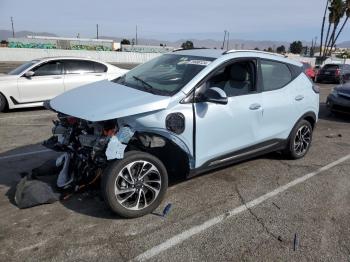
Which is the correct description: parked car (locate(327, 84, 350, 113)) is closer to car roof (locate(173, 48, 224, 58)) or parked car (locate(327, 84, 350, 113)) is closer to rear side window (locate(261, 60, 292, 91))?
rear side window (locate(261, 60, 292, 91))

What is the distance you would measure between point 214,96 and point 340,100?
724cm

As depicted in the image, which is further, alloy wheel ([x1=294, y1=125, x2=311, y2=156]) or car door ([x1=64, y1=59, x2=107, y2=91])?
car door ([x1=64, y1=59, x2=107, y2=91])

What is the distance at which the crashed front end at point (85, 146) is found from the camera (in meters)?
3.94

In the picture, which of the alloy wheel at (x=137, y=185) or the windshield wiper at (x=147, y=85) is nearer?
the alloy wheel at (x=137, y=185)

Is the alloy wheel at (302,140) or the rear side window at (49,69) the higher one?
the rear side window at (49,69)

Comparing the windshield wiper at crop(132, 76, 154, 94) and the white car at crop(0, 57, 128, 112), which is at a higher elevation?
the windshield wiper at crop(132, 76, 154, 94)

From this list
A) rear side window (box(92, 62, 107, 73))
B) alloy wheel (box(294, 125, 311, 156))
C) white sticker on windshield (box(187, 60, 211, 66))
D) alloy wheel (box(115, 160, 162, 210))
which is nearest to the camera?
alloy wheel (box(115, 160, 162, 210))

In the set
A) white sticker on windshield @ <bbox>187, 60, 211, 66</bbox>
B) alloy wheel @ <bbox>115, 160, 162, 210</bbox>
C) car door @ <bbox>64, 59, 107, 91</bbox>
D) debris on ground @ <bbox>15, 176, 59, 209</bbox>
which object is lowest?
debris on ground @ <bbox>15, 176, 59, 209</bbox>

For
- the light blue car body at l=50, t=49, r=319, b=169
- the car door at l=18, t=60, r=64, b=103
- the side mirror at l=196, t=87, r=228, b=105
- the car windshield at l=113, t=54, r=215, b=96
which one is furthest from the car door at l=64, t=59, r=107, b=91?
the side mirror at l=196, t=87, r=228, b=105

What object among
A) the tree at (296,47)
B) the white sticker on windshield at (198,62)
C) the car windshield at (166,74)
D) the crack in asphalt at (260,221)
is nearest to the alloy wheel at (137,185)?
the car windshield at (166,74)

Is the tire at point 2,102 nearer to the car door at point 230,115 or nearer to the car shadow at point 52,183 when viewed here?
→ the car shadow at point 52,183

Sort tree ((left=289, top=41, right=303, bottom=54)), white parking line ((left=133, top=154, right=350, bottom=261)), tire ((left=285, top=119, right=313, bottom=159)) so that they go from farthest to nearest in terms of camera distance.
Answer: tree ((left=289, top=41, right=303, bottom=54)), tire ((left=285, top=119, right=313, bottom=159)), white parking line ((left=133, top=154, right=350, bottom=261))

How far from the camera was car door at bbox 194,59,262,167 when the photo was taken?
14.5ft

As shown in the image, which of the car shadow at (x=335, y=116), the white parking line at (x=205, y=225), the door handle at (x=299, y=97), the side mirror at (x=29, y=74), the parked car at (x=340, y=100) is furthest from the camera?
the car shadow at (x=335, y=116)
